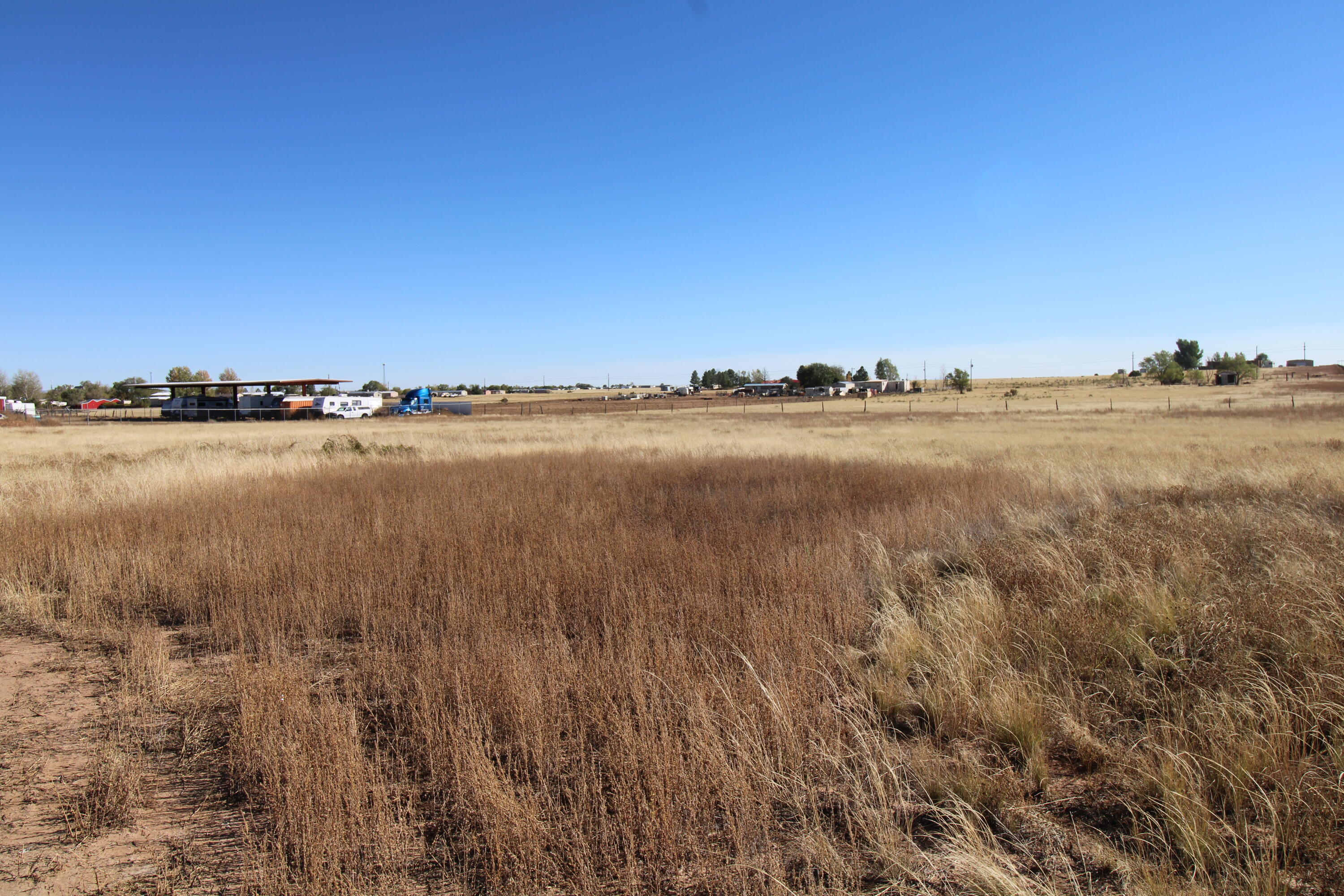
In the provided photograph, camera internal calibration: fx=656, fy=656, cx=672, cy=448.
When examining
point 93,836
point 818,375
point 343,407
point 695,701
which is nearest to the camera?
point 93,836

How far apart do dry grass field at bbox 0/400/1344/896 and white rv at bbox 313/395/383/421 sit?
179ft

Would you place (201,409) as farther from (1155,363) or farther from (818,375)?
(1155,363)

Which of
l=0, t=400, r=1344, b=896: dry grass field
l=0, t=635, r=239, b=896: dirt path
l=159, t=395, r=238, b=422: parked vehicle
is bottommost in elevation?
l=0, t=635, r=239, b=896: dirt path

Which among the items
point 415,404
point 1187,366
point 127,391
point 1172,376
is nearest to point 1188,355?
point 1187,366

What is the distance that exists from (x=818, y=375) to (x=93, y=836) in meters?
160

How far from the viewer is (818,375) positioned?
517 ft

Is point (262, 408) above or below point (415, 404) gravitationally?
below

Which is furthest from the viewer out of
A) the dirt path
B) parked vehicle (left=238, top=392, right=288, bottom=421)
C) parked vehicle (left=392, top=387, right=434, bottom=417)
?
parked vehicle (left=392, top=387, right=434, bottom=417)

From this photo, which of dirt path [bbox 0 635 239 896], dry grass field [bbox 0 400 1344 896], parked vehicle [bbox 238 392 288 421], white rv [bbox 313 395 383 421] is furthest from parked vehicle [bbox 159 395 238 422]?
Answer: dirt path [bbox 0 635 239 896]

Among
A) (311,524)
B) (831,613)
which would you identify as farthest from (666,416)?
(831,613)

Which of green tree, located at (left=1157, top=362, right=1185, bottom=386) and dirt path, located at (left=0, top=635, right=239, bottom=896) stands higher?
green tree, located at (left=1157, top=362, right=1185, bottom=386)

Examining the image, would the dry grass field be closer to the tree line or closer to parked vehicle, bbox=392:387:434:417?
parked vehicle, bbox=392:387:434:417

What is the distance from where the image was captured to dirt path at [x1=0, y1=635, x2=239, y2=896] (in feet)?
10.1

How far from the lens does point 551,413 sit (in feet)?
242
